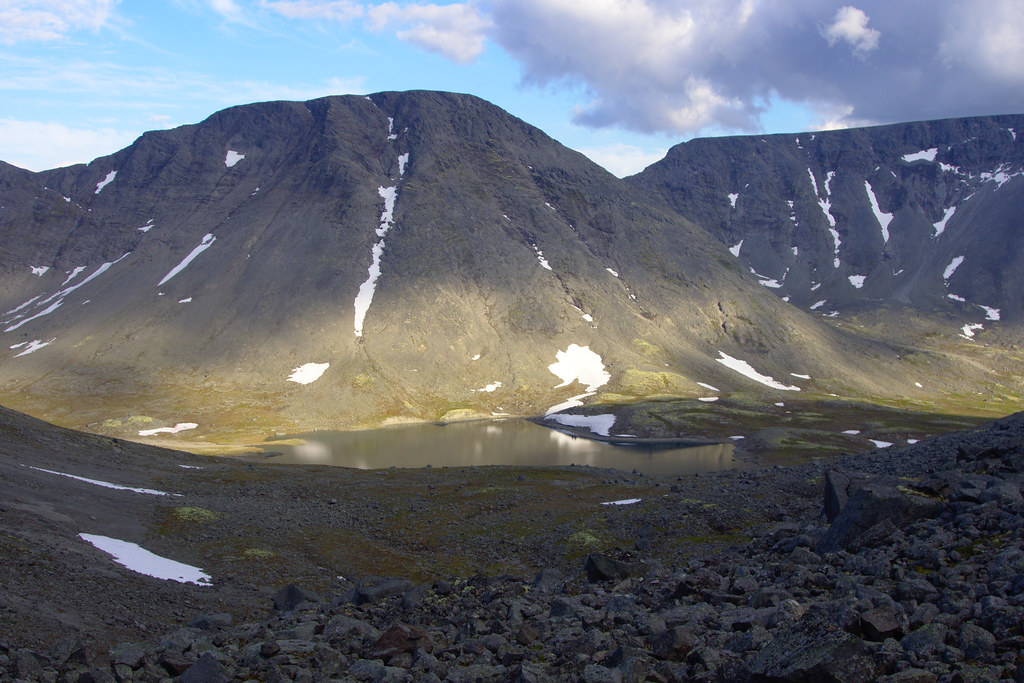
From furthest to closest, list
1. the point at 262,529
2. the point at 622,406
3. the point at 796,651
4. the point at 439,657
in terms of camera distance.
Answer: the point at 622,406 < the point at 262,529 < the point at 439,657 < the point at 796,651

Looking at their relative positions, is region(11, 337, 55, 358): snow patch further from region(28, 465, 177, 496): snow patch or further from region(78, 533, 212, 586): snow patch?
region(78, 533, 212, 586): snow patch

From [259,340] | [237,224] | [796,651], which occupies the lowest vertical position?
[796,651]

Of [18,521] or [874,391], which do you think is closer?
[18,521]

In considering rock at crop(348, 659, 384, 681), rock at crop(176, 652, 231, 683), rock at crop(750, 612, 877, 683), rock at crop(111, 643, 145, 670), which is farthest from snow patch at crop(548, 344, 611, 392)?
rock at crop(750, 612, 877, 683)

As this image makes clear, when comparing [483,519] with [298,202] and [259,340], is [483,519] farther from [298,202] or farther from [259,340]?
[298,202]

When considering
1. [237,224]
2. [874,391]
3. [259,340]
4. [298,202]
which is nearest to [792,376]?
[874,391]

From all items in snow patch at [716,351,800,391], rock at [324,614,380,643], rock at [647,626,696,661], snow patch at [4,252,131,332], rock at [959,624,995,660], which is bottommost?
rock at [324,614,380,643]

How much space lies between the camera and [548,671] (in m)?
12.9

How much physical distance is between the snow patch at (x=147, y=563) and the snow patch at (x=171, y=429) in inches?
3687

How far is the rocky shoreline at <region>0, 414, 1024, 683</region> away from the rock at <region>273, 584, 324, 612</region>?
2.04ft

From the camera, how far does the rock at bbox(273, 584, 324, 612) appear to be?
83.6 feet

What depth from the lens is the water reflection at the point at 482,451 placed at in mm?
86938

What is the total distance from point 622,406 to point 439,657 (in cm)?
11577

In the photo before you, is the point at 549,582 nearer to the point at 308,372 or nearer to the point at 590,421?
the point at 590,421
